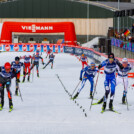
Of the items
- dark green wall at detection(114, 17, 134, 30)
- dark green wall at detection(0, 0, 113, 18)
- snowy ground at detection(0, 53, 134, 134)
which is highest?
dark green wall at detection(0, 0, 113, 18)

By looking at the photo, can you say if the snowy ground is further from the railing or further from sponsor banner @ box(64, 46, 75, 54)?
sponsor banner @ box(64, 46, 75, 54)

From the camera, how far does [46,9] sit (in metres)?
88.4

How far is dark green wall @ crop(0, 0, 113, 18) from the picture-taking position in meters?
88.1

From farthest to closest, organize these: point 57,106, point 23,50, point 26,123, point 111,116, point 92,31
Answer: point 92,31 < point 23,50 < point 57,106 < point 111,116 < point 26,123

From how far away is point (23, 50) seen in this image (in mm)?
66562

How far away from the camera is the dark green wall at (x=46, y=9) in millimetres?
88125

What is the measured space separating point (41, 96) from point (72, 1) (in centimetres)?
6975

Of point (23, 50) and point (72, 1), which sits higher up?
point (72, 1)

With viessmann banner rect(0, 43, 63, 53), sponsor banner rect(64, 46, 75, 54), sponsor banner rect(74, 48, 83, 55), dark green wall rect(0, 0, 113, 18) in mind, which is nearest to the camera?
sponsor banner rect(74, 48, 83, 55)

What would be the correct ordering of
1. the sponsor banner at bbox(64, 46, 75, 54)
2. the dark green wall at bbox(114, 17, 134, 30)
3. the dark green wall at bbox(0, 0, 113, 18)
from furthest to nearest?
the dark green wall at bbox(0, 0, 113, 18), the sponsor banner at bbox(64, 46, 75, 54), the dark green wall at bbox(114, 17, 134, 30)

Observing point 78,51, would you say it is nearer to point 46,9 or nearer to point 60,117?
point 46,9

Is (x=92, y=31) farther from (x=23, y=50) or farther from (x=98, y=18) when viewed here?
(x=23, y=50)

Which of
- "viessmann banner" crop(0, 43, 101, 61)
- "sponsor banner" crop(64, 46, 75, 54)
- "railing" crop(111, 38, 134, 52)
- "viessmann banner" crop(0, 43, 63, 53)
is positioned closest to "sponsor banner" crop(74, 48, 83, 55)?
"viessmann banner" crop(0, 43, 101, 61)

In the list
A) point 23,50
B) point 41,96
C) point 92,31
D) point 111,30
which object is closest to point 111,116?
point 41,96
